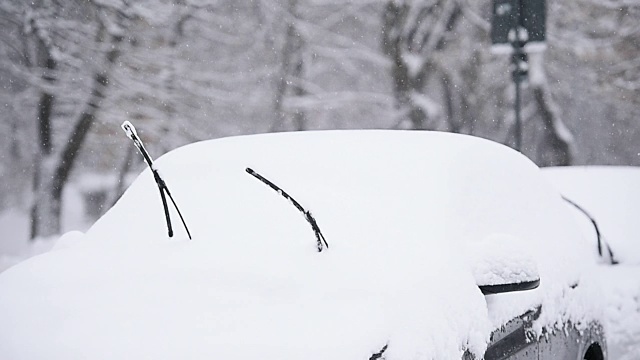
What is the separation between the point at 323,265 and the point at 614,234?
3.06 metres

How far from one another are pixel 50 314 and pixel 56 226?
14.7m

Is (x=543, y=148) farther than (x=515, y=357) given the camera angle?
Yes

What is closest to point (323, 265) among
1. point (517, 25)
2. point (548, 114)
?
point (517, 25)

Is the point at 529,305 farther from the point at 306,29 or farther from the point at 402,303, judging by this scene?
the point at 306,29

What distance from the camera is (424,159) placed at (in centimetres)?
323

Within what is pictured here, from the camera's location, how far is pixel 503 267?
268cm

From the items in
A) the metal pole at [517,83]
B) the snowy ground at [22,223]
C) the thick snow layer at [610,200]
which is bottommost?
the snowy ground at [22,223]

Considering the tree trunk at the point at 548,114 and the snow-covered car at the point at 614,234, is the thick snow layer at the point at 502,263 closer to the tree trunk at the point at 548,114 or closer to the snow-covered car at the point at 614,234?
the snow-covered car at the point at 614,234

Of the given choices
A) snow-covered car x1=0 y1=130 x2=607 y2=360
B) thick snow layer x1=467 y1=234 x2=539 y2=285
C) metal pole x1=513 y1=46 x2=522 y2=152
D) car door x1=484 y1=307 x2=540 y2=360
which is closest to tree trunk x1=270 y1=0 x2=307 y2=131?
metal pole x1=513 y1=46 x2=522 y2=152

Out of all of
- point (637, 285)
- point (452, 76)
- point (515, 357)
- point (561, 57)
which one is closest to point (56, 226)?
point (452, 76)

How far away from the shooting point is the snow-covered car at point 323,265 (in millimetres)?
2180

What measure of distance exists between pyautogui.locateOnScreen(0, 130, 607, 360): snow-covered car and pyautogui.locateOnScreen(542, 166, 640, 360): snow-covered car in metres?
0.76

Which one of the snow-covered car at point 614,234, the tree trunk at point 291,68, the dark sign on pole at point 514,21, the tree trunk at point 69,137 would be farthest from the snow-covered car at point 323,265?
the tree trunk at point 291,68

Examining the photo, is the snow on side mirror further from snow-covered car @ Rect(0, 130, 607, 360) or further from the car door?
the car door
